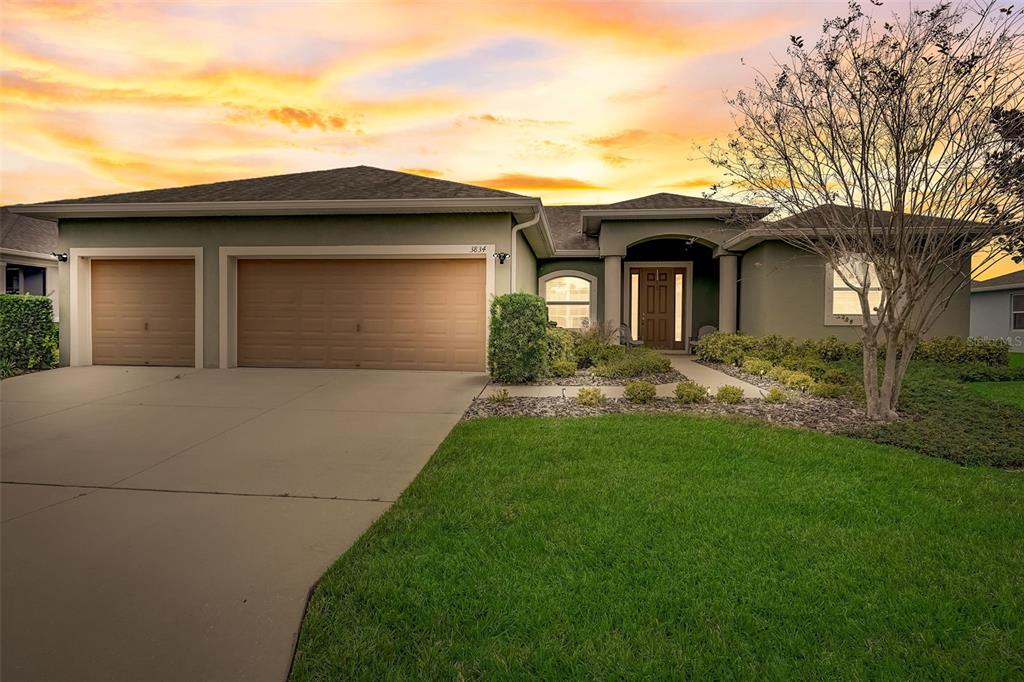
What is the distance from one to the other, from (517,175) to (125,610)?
50.3 ft

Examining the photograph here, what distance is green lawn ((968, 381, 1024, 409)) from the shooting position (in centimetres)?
823

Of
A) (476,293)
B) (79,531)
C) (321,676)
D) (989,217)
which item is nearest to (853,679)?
(321,676)

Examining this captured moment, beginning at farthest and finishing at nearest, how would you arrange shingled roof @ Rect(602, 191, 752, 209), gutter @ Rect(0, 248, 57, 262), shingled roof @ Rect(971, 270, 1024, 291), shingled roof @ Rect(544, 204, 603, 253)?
shingled roof @ Rect(971, 270, 1024, 291) → shingled roof @ Rect(544, 204, 603, 253) → gutter @ Rect(0, 248, 57, 262) → shingled roof @ Rect(602, 191, 752, 209)

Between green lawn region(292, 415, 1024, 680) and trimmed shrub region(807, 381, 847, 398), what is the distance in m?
3.50

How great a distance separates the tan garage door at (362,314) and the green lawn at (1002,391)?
8.52 meters

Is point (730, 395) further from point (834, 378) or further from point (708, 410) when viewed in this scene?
point (834, 378)

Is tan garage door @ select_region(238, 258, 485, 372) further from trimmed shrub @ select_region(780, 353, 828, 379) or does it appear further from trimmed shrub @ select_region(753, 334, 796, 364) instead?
trimmed shrub @ select_region(753, 334, 796, 364)

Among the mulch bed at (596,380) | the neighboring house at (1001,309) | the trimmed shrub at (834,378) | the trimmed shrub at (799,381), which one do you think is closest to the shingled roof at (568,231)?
the mulch bed at (596,380)

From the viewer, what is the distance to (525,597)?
2.57 meters

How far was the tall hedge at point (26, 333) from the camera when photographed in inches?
397

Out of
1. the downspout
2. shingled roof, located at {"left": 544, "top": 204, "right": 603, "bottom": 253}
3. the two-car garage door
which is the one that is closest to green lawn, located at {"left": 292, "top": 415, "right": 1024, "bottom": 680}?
the downspout

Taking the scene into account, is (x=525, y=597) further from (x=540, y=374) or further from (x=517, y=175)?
(x=517, y=175)

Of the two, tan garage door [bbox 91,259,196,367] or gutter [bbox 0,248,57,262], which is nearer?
tan garage door [bbox 91,259,196,367]

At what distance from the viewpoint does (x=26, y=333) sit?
34.1ft
